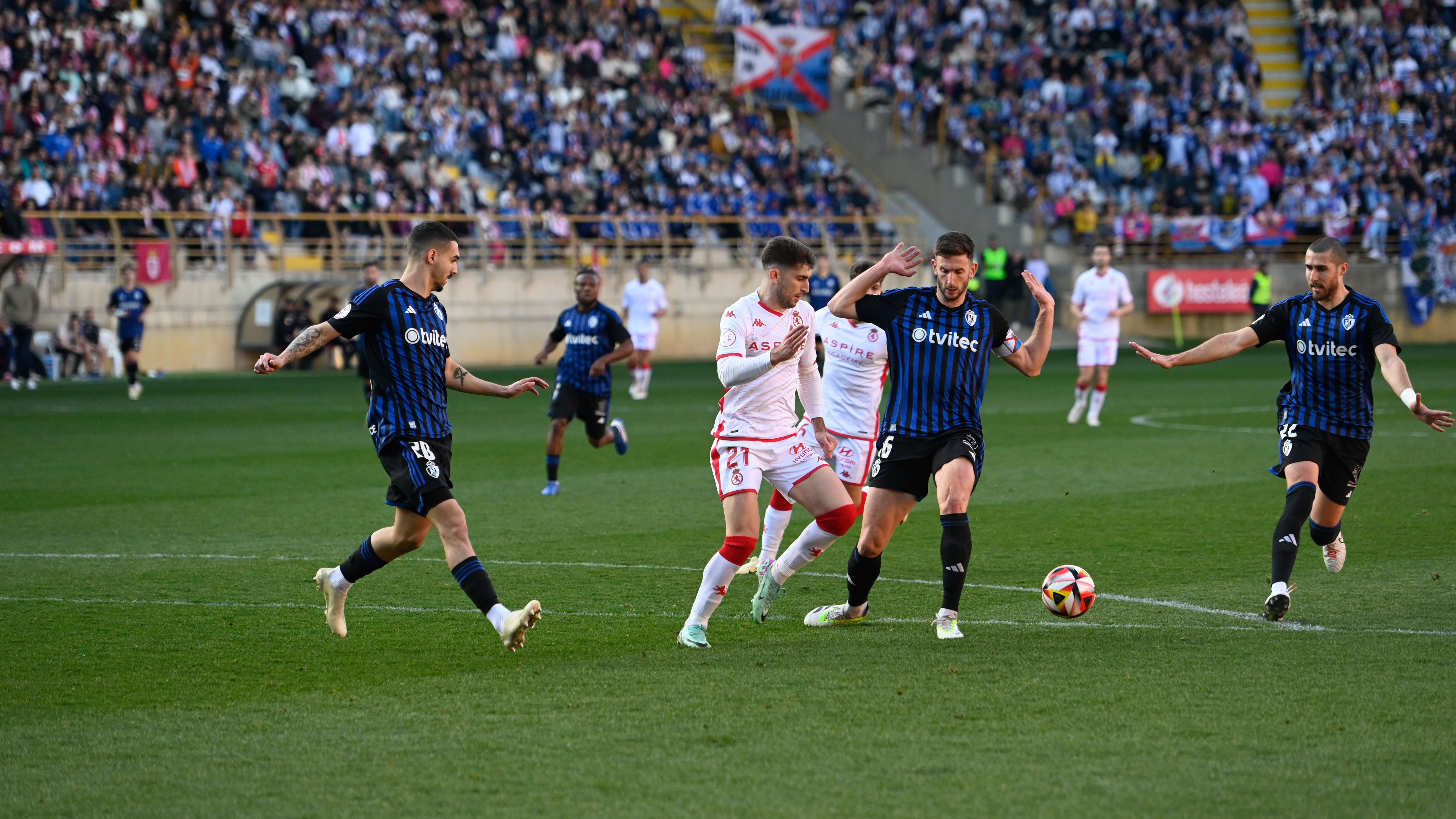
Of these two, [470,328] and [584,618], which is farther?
[470,328]

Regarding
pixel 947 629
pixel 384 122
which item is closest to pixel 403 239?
pixel 384 122

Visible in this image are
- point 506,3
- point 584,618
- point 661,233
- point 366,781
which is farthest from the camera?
point 506,3

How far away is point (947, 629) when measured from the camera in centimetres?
773

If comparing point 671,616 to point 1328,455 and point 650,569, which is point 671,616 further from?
point 1328,455

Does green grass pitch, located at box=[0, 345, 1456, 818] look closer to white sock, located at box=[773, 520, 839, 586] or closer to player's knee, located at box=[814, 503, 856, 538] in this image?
white sock, located at box=[773, 520, 839, 586]

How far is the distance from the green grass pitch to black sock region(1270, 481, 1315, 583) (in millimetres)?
321

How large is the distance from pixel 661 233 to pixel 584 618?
27601mm

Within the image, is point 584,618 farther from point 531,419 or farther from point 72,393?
point 72,393

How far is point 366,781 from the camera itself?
538cm

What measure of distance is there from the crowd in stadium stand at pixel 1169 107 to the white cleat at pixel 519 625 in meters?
34.3

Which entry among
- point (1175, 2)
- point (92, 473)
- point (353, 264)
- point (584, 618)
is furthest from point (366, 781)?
point (1175, 2)

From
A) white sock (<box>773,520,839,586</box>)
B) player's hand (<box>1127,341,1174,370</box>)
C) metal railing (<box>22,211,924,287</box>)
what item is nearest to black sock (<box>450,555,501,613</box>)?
white sock (<box>773,520,839,586</box>)

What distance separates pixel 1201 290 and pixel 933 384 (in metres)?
33.0

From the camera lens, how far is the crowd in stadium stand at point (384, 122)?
30.4 metres
